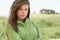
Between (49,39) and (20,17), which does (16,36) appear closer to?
(20,17)

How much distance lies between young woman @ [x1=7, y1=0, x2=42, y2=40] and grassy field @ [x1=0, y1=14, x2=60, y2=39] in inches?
93.4

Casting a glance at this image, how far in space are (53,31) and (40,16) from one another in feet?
2.05

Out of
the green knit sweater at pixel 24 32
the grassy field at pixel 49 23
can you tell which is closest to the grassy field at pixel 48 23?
the grassy field at pixel 49 23

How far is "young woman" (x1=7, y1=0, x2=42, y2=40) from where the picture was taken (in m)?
1.41

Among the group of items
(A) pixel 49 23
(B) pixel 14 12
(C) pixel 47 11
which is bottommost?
(A) pixel 49 23

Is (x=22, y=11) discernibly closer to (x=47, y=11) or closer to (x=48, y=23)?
(x=48, y=23)

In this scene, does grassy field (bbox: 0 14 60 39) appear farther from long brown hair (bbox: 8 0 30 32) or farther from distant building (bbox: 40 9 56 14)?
long brown hair (bbox: 8 0 30 32)

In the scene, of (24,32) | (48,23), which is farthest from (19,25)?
(48,23)

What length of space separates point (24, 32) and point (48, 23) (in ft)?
10.1

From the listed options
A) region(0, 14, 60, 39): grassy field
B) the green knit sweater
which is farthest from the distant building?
the green knit sweater

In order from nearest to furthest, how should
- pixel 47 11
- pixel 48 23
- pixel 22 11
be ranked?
pixel 22 11 < pixel 48 23 < pixel 47 11

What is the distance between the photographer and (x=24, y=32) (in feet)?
4.71

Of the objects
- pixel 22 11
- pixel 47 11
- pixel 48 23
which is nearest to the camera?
pixel 22 11

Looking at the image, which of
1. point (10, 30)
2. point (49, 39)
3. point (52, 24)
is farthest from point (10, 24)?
point (52, 24)
